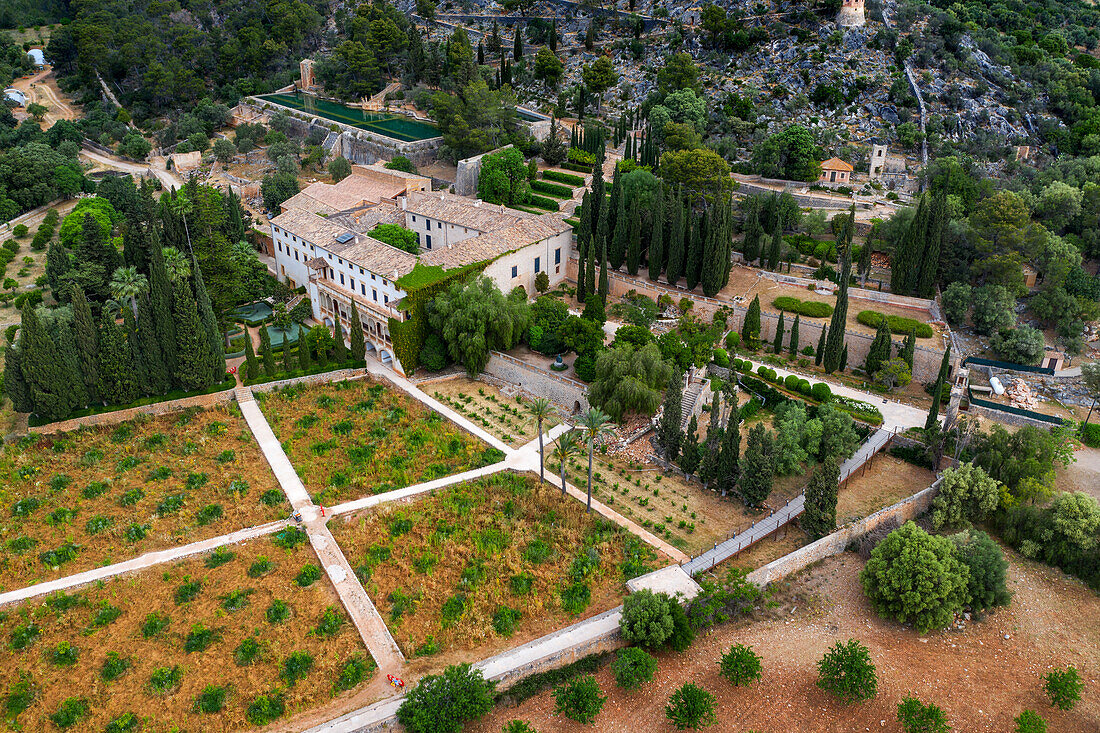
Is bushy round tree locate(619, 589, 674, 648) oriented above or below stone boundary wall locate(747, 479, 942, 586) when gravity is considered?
above

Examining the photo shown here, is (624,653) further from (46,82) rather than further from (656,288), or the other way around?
(46,82)

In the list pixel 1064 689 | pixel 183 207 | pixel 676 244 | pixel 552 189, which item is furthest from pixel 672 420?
pixel 183 207

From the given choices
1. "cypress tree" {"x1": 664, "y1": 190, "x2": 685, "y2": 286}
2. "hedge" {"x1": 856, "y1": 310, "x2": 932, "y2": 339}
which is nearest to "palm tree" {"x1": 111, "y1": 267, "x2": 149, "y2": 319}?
"cypress tree" {"x1": 664, "y1": 190, "x2": 685, "y2": 286}

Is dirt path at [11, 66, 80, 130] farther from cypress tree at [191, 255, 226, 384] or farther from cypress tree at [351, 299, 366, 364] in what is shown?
cypress tree at [351, 299, 366, 364]

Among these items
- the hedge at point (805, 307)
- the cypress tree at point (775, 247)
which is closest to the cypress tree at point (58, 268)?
the hedge at point (805, 307)

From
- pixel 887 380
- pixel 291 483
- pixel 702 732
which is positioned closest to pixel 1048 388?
pixel 887 380

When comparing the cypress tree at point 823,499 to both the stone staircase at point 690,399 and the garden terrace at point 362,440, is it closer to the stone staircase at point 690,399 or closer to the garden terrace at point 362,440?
the stone staircase at point 690,399
